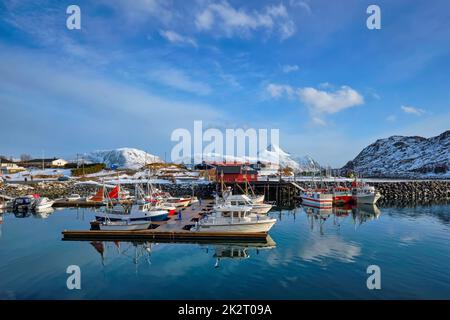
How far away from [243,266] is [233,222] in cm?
774

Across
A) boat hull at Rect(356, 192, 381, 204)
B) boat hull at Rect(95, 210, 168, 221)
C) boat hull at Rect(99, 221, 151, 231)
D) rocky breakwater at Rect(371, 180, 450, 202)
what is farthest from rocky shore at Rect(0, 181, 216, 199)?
rocky breakwater at Rect(371, 180, 450, 202)

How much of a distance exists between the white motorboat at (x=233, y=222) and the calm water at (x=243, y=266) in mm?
2092

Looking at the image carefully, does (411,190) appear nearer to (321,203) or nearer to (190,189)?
(321,203)

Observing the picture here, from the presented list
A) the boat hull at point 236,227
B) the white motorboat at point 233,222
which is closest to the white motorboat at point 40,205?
the white motorboat at point 233,222

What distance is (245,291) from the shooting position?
60.3ft

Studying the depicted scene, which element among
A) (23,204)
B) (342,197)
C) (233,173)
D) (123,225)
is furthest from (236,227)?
(233,173)

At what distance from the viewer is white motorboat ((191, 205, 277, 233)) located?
3042 centimetres

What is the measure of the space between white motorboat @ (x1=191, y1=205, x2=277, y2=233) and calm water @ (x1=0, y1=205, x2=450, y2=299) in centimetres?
209

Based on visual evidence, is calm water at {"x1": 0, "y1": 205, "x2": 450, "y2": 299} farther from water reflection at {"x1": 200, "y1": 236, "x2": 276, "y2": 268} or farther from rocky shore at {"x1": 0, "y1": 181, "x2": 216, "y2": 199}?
rocky shore at {"x1": 0, "y1": 181, "x2": 216, "y2": 199}

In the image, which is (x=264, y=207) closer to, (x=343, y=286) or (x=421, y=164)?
(x=343, y=286)

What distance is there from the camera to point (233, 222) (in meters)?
30.5

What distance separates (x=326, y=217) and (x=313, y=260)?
2303 centimetres
